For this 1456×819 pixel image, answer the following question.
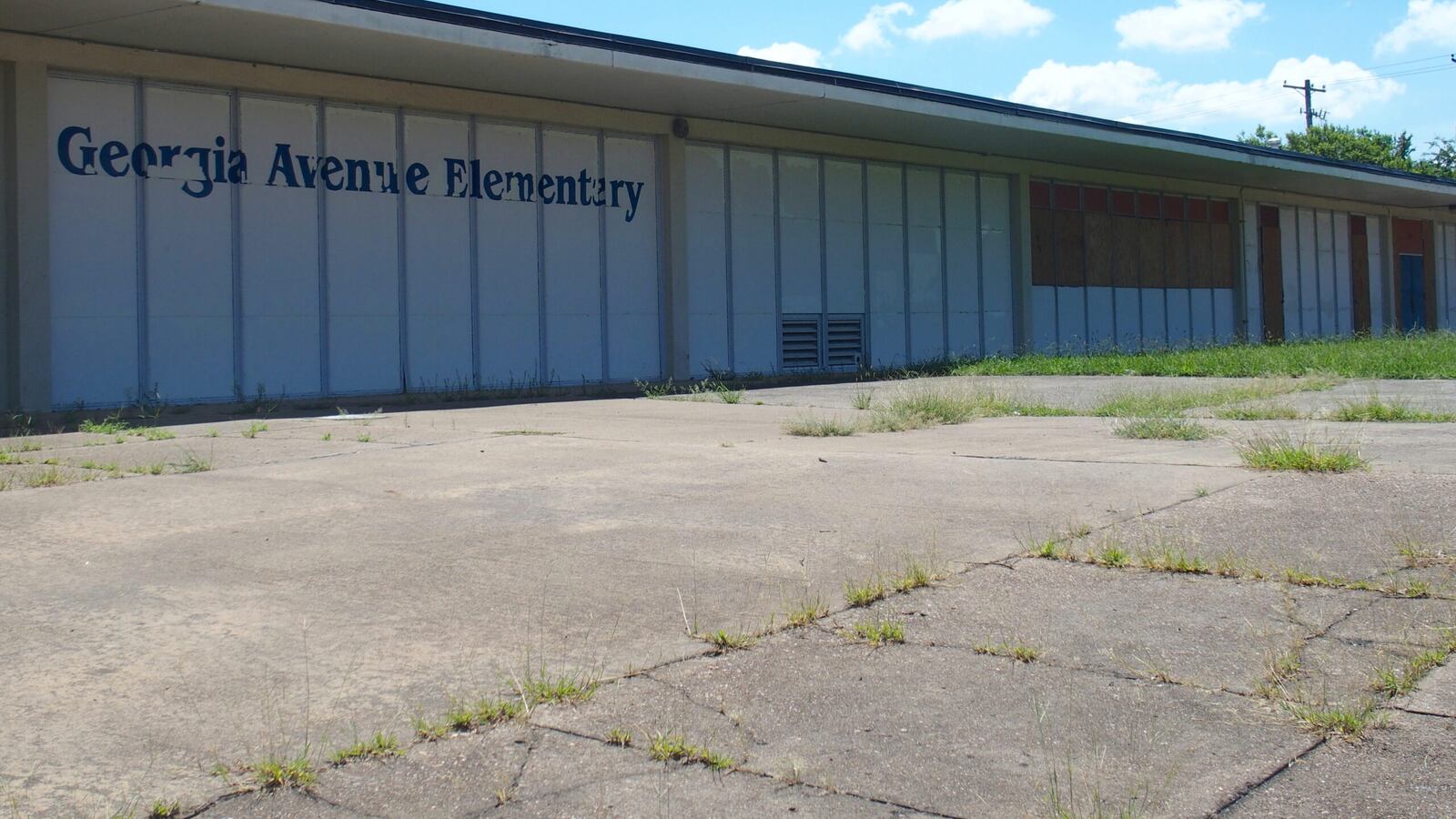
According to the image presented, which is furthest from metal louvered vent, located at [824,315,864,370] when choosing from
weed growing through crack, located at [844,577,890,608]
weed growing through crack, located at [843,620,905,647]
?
weed growing through crack, located at [843,620,905,647]

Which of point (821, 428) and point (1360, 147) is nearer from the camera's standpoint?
point (821, 428)

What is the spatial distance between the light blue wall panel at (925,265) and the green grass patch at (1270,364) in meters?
0.88

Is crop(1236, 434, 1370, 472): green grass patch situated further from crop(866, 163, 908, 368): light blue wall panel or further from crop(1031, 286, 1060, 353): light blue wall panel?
crop(1031, 286, 1060, 353): light blue wall panel

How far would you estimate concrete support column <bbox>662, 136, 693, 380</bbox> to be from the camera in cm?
1933

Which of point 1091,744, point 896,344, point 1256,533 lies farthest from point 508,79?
point 1091,744

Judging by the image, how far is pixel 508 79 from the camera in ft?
54.0

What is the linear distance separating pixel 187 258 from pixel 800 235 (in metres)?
9.80

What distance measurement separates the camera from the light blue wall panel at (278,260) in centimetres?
1527

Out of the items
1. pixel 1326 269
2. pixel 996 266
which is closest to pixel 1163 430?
pixel 996 266

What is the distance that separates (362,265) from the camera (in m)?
16.2

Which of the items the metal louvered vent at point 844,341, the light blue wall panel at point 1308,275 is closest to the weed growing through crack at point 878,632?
the metal louvered vent at point 844,341

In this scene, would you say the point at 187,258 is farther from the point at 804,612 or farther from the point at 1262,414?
the point at 804,612

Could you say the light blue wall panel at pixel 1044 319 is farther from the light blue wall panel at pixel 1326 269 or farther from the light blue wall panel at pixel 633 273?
the light blue wall panel at pixel 1326 269

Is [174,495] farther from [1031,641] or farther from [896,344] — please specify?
[896,344]
